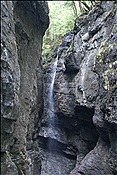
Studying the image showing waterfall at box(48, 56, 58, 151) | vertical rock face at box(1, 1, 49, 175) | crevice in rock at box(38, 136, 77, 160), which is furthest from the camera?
waterfall at box(48, 56, 58, 151)

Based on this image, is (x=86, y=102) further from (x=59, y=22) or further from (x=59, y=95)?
(x=59, y=22)

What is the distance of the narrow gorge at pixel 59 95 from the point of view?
514 cm

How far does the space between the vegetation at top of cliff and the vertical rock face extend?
9.14 metres

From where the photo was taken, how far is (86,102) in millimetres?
12312

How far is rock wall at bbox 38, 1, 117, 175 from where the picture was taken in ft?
34.3

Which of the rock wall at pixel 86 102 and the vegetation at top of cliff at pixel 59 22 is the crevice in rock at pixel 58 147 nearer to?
the rock wall at pixel 86 102

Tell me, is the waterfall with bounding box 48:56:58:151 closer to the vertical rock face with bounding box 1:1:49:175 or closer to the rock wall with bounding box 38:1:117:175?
the rock wall with bounding box 38:1:117:175

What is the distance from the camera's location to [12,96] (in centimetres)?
459

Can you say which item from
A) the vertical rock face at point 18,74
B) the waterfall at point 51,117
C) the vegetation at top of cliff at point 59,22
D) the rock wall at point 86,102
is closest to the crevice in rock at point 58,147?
the rock wall at point 86,102

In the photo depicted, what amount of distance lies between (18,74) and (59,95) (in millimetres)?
10147

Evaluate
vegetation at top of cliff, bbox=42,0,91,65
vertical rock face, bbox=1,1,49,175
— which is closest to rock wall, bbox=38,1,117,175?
vertical rock face, bbox=1,1,49,175

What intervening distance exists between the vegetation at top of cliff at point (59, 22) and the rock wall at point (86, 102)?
14.5 ft

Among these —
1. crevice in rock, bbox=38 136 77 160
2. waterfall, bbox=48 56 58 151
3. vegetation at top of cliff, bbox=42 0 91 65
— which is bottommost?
crevice in rock, bbox=38 136 77 160

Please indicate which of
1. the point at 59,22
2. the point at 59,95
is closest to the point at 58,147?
the point at 59,95
